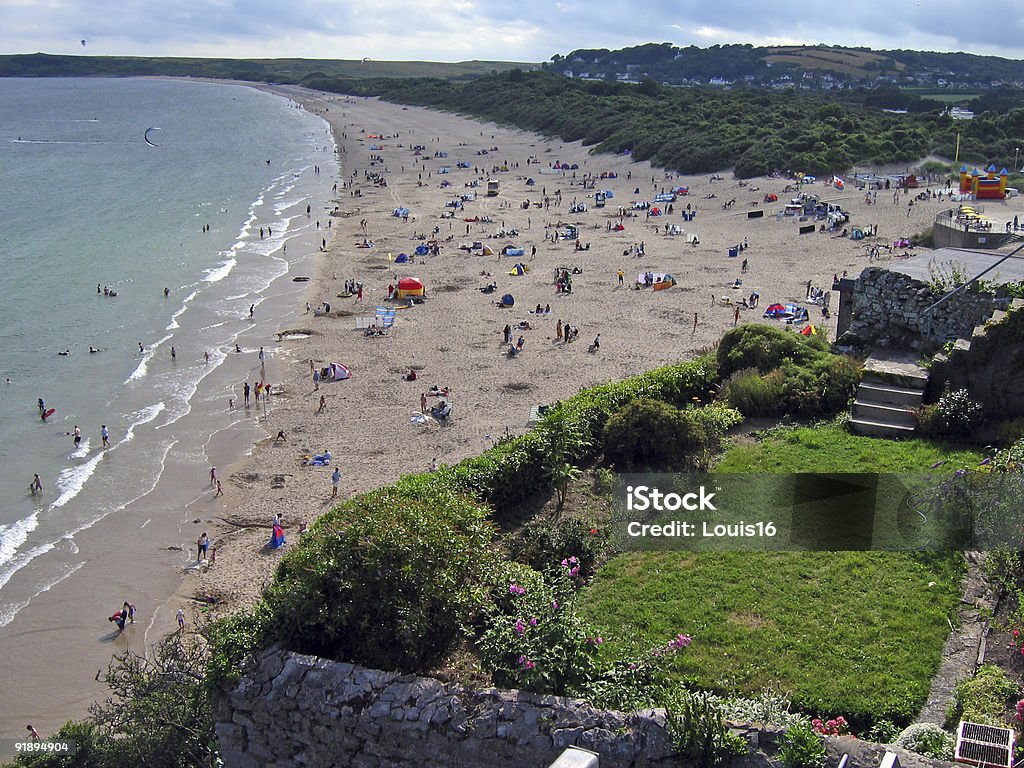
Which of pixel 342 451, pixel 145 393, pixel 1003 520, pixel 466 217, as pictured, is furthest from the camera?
pixel 466 217

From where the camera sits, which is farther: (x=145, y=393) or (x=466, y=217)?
(x=466, y=217)

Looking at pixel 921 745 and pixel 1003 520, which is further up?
pixel 1003 520

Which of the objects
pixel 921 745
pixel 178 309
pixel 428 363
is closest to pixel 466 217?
pixel 178 309

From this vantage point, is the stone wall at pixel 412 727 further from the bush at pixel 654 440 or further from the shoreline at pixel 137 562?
the shoreline at pixel 137 562

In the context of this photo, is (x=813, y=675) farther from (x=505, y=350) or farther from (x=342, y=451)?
(x=505, y=350)

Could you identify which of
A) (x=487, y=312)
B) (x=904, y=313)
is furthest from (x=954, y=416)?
(x=487, y=312)

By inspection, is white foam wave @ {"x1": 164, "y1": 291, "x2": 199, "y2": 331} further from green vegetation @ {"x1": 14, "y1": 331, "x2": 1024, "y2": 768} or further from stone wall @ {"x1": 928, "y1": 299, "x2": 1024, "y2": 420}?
stone wall @ {"x1": 928, "y1": 299, "x2": 1024, "y2": 420}

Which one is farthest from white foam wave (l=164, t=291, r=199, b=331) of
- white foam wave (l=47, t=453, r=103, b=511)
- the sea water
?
white foam wave (l=47, t=453, r=103, b=511)
